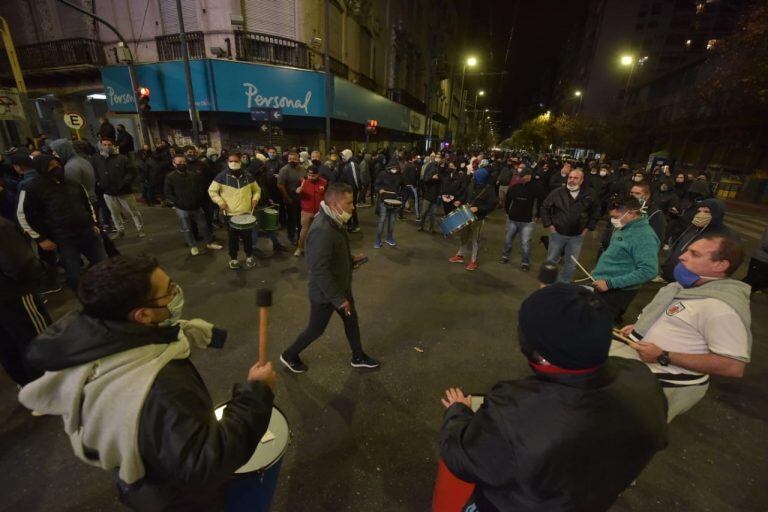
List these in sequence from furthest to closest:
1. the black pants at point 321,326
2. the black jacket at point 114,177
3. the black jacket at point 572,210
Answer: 1. the black jacket at point 114,177
2. the black jacket at point 572,210
3. the black pants at point 321,326

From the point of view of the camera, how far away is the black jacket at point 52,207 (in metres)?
4.59

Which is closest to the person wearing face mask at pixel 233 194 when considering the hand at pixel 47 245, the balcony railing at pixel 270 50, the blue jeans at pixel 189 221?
the blue jeans at pixel 189 221

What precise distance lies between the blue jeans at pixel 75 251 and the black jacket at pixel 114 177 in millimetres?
3192

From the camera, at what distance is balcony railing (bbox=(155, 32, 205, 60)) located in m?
15.0

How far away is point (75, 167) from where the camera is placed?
6.63 m

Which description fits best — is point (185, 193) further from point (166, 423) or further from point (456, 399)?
point (456, 399)

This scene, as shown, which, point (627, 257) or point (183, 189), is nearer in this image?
point (627, 257)

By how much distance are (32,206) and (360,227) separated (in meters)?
6.99

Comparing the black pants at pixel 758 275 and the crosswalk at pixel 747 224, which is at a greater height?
the black pants at pixel 758 275

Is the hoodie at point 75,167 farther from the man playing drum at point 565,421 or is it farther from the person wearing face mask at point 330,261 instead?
the man playing drum at point 565,421

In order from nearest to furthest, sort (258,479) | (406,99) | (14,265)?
(258,479) → (14,265) → (406,99)

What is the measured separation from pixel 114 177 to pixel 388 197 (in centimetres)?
611

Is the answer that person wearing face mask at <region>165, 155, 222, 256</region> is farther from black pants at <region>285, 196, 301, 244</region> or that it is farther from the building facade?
the building facade

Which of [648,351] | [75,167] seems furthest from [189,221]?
[648,351]
